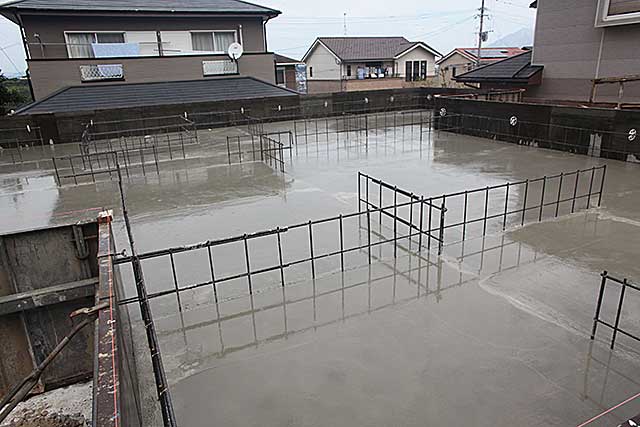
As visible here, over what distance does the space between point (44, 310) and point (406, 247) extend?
543cm

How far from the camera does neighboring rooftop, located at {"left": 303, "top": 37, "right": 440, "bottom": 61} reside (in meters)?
37.0

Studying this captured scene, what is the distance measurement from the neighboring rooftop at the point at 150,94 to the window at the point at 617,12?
14085 mm

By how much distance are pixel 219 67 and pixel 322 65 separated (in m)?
17.5

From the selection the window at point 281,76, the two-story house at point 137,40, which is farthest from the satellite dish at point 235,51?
the window at point 281,76

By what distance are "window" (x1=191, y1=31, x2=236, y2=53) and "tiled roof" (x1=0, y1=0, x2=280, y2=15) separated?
1.24 metres

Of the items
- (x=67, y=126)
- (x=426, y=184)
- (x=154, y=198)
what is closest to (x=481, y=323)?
(x=426, y=184)

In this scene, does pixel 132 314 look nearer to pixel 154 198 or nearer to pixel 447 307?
pixel 447 307

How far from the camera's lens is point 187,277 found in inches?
267

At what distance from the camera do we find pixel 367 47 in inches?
1511

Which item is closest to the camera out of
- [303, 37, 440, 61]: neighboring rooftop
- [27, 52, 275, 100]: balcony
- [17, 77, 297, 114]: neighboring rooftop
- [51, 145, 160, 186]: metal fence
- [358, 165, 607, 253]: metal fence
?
[358, 165, 607, 253]: metal fence

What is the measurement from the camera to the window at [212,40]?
2430cm

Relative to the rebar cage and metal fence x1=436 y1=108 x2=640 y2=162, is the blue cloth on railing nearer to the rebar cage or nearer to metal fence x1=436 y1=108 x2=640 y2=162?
metal fence x1=436 y1=108 x2=640 y2=162

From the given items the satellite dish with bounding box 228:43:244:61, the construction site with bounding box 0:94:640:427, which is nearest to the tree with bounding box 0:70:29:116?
the satellite dish with bounding box 228:43:244:61

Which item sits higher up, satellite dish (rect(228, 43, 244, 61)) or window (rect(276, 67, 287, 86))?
satellite dish (rect(228, 43, 244, 61))
